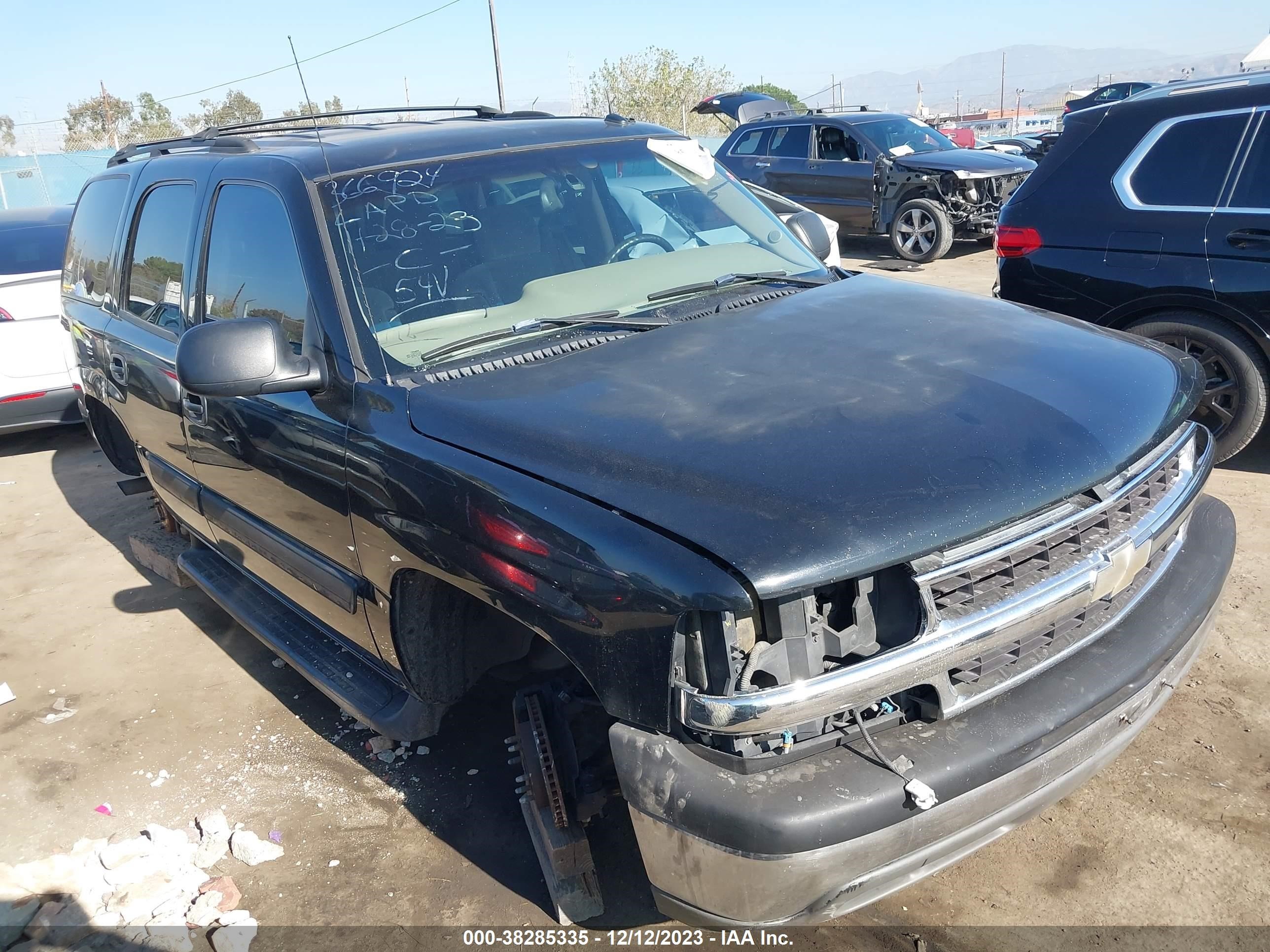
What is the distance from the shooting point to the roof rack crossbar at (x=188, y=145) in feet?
11.0

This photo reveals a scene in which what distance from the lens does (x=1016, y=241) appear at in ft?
16.6

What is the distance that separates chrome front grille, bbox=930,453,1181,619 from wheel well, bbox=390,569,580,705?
110 cm

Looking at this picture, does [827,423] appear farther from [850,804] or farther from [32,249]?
[32,249]

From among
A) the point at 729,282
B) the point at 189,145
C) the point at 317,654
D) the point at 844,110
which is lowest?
the point at 317,654

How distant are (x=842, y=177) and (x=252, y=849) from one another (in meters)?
11.3

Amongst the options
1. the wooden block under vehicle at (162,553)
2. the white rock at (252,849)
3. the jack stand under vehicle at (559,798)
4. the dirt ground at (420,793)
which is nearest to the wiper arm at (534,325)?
the jack stand under vehicle at (559,798)

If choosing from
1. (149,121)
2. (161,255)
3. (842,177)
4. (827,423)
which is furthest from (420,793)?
(149,121)

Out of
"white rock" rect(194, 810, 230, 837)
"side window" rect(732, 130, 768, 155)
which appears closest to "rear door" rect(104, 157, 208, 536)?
"white rock" rect(194, 810, 230, 837)

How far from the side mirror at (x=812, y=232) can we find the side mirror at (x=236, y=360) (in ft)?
6.65

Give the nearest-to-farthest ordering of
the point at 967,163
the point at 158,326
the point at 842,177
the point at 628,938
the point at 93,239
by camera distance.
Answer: the point at 628,938 < the point at 158,326 < the point at 93,239 < the point at 967,163 < the point at 842,177

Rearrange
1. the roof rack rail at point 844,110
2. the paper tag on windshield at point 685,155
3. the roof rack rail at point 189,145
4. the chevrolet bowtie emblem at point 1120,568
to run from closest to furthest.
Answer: the chevrolet bowtie emblem at point 1120,568 → the roof rack rail at point 189,145 → the paper tag on windshield at point 685,155 → the roof rack rail at point 844,110

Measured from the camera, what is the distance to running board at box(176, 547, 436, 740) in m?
2.79

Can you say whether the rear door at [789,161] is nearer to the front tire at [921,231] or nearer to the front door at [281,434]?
the front tire at [921,231]

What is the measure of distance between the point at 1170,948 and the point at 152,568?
14.8ft
